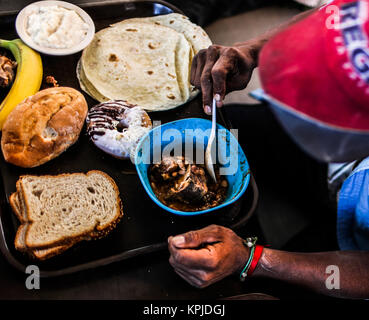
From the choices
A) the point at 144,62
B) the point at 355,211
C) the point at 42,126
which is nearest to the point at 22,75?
the point at 42,126

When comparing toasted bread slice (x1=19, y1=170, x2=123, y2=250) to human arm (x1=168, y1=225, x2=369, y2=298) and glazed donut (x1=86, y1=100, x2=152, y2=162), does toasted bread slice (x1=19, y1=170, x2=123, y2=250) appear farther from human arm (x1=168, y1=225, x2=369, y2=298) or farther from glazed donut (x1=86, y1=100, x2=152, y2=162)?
human arm (x1=168, y1=225, x2=369, y2=298)

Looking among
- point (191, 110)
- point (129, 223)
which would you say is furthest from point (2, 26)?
point (129, 223)

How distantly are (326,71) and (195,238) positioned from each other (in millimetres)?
729

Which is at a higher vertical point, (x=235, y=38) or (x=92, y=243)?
(x=235, y=38)

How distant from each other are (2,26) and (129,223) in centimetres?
114

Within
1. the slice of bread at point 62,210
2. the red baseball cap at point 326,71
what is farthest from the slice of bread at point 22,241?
the red baseball cap at point 326,71

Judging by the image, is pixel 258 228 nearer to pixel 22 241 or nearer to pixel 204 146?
pixel 204 146

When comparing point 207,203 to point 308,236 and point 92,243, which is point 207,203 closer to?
point 92,243

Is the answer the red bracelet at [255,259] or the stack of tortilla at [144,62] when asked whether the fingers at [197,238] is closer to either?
the red bracelet at [255,259]

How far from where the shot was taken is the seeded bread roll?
131 cm

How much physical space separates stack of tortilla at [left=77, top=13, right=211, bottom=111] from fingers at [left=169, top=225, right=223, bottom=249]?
0.64m

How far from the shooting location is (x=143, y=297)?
4.00ft

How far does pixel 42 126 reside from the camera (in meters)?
1.37

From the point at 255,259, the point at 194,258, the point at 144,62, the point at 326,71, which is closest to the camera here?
the point at 326,71
